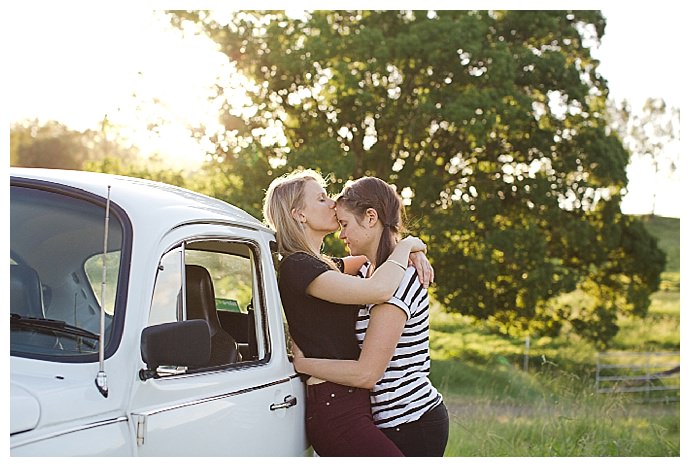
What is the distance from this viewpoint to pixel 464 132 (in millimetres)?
19906

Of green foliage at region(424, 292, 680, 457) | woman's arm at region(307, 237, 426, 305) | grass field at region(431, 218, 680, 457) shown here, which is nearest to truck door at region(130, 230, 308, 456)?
woman's arm at region(307, 237, 426, 305)

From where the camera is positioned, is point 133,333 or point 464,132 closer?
point 133,333

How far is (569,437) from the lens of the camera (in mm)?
9992

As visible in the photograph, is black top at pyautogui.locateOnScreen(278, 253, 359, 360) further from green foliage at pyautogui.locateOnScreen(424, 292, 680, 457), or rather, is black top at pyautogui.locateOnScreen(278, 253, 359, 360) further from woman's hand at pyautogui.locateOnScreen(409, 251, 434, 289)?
green foliage at pyautogui.locateOnScreen(424, 292, 680, 457)

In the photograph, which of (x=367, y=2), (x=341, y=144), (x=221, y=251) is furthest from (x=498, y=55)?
(x=221, y=251)

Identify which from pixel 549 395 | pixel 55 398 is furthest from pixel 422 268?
pixel 549 395

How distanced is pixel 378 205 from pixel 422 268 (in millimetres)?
378

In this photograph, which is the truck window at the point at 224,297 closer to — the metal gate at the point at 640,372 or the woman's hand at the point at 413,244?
the woman's hand at the point at 413,244

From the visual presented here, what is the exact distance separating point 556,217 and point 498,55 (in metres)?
3.90

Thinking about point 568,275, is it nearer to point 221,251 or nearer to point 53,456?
point 221,251

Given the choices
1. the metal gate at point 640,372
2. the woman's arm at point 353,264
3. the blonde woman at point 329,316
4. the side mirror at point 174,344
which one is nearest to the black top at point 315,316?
the blonde woman at point 329,316

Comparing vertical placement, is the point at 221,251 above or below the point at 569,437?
above

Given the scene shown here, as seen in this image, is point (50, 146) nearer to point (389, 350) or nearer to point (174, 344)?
point (389, 350)

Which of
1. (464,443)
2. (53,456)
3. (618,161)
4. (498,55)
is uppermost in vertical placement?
(498,55)
